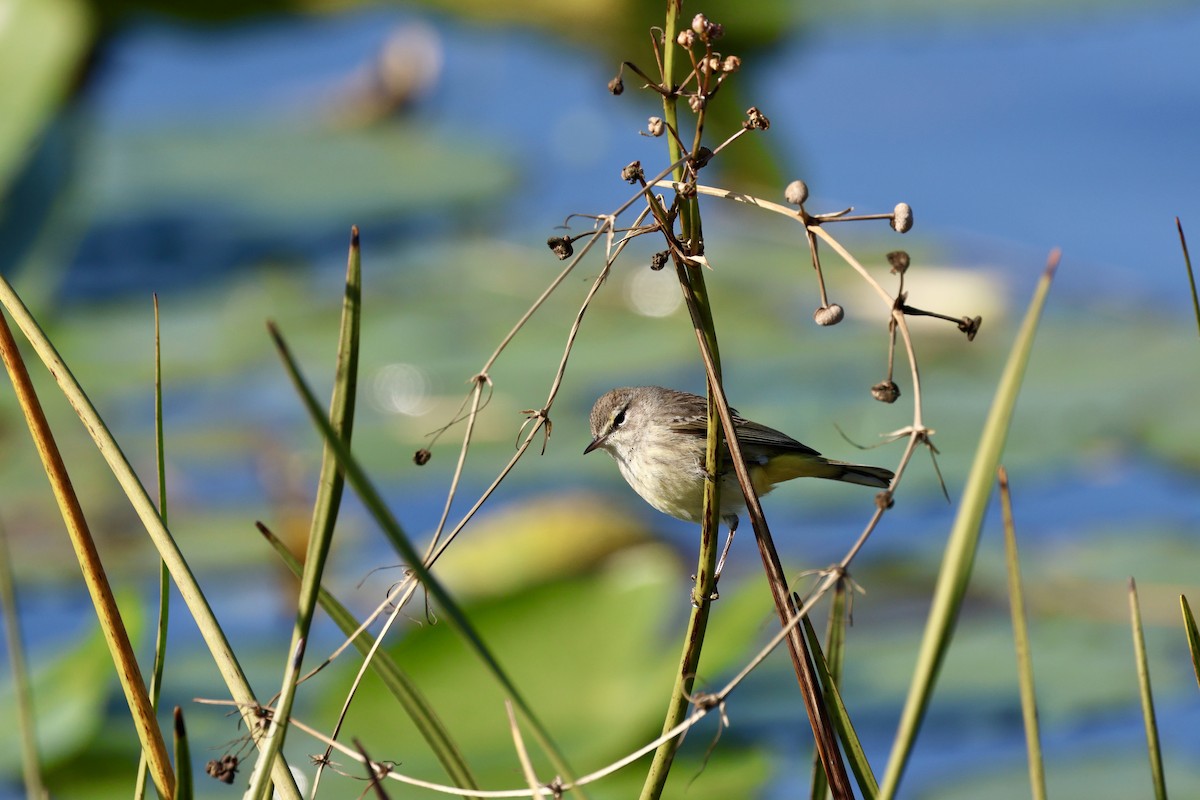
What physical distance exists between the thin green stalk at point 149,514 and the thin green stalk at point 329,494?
10 centimetres

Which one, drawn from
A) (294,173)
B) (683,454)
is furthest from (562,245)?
(294,173)

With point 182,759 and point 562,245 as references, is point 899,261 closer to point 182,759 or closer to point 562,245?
point 562,245

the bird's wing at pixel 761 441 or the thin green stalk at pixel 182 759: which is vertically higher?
the bird's wing at pixel 761 441

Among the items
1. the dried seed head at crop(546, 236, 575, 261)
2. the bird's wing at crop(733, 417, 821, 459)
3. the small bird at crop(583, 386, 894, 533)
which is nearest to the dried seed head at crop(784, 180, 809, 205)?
the dried seed head at crop(546, 236, 575, 261)

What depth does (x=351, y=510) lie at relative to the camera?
5.20m

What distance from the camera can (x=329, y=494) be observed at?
1.06 meters

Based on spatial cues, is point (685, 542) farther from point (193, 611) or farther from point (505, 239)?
point (193, 611)

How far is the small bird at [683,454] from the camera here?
210cm

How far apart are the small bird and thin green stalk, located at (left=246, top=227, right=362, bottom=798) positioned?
875 millimetres

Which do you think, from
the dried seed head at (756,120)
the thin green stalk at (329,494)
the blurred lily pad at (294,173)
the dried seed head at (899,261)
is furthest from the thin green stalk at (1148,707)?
the blurred lily pad at (294,173)

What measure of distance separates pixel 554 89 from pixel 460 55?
0.66 meters

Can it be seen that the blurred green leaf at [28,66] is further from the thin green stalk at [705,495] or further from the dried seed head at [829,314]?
the dried seed head at [829,314]

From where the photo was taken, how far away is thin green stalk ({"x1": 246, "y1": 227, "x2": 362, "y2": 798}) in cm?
101

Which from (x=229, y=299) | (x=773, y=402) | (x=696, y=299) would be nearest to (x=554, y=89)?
(x=229, y=299)
